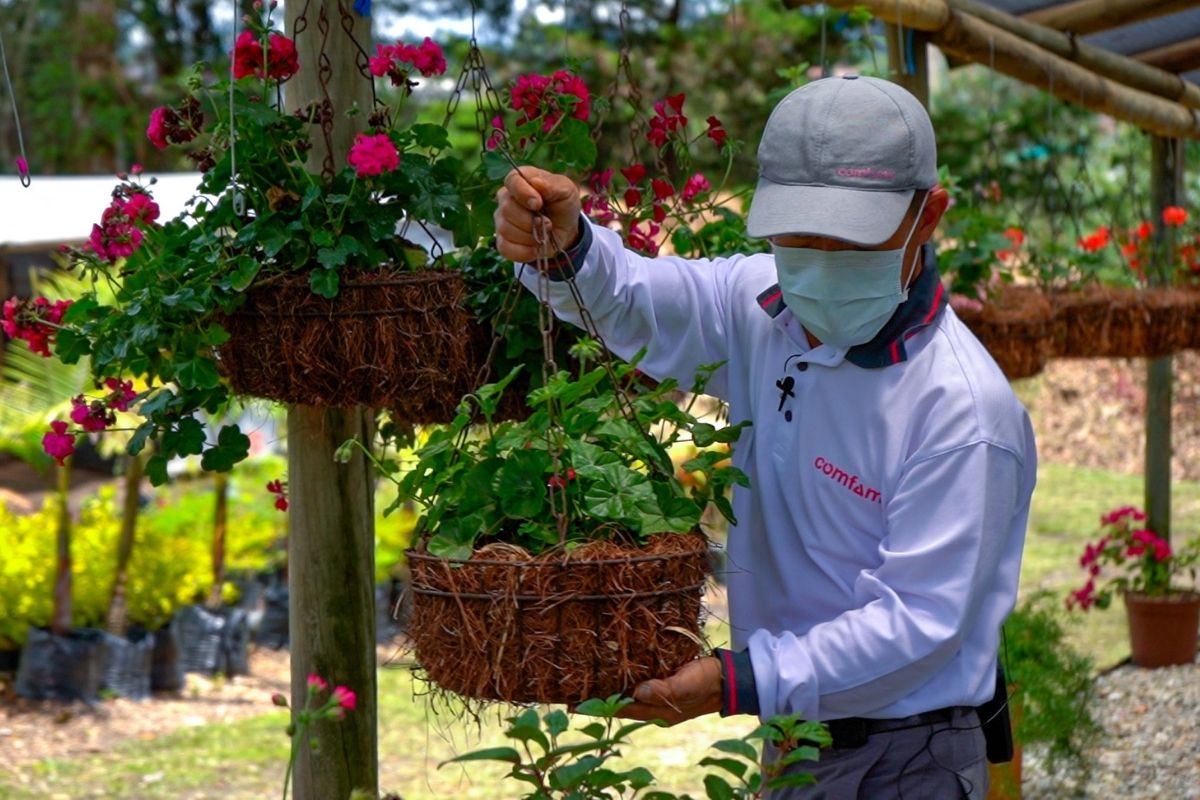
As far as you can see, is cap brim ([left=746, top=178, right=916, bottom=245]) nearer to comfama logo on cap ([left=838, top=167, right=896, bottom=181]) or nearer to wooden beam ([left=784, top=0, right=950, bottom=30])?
comfama logo on cap ([left=838, top=167, right=896, bottom=181])

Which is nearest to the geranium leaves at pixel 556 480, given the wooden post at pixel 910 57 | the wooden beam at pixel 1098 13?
the wooden post at pixel 910 57

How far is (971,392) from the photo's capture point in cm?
178

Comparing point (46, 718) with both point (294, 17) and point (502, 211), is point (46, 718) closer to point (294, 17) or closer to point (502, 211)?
point (294, 17)

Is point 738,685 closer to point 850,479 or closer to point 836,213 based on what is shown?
point 850,479

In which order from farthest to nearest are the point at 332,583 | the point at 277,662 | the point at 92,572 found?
the point at 277,662, the point at 92,572, the point at 332,583

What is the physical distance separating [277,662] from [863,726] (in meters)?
5.74

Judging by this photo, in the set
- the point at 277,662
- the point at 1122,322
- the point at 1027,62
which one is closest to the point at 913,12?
the point at 1027,62

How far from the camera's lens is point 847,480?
1833 mm

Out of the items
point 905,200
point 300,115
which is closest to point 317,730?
point 300,115

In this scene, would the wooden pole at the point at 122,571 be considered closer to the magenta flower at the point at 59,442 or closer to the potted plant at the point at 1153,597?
the potted plant at the point at 1153,597

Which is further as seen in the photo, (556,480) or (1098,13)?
A: (1098,13)

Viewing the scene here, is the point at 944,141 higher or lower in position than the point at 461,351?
higher

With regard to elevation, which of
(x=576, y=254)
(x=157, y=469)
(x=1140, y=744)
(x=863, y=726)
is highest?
(x=576, y=254)

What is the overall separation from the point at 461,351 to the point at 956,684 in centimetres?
85
